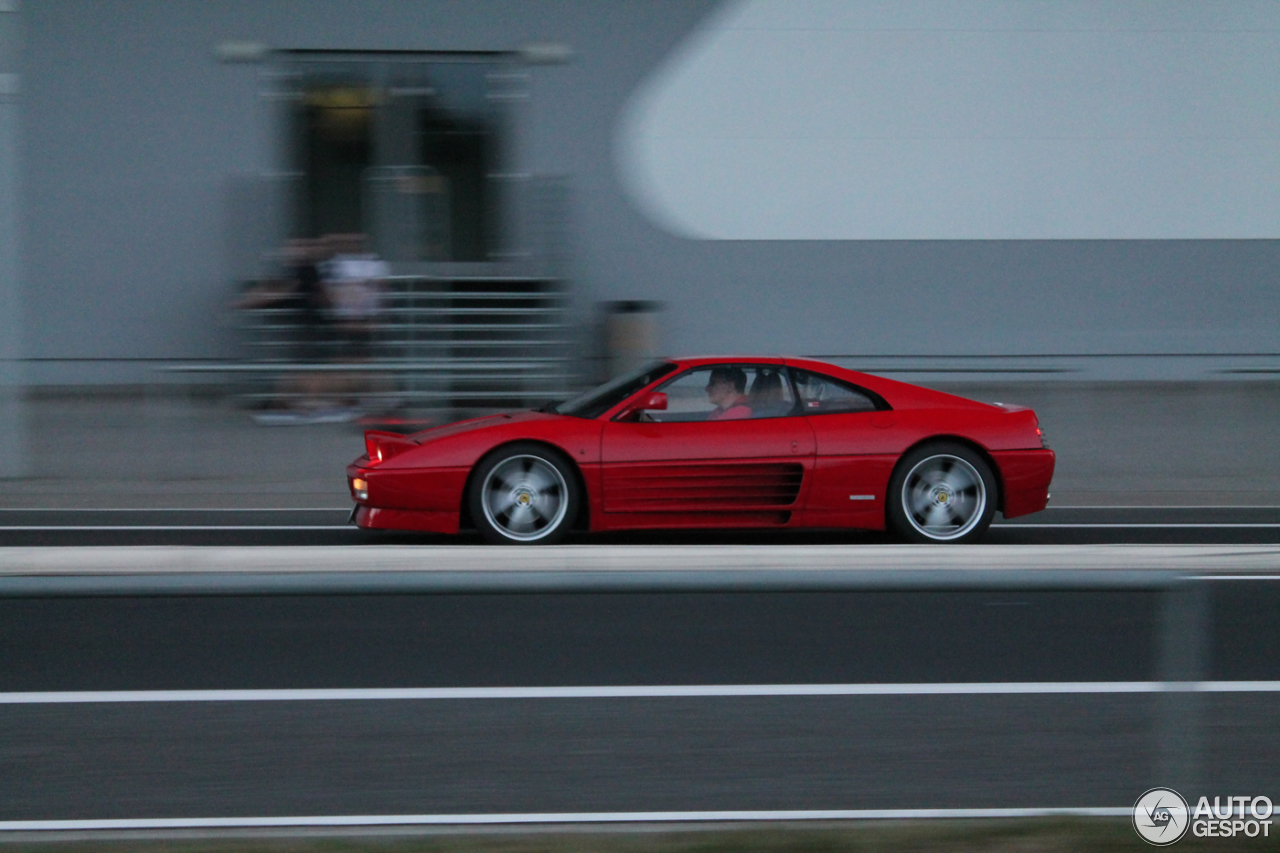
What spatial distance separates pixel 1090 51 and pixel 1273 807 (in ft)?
41.2

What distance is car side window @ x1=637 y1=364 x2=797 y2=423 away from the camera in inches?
340

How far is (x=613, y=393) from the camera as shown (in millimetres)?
8875

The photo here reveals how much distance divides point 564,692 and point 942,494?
435 centimetres

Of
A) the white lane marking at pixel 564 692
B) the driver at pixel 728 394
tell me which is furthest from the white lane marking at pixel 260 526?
the white lane marking at pixel 564 692

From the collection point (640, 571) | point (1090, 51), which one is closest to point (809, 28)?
point (1090, 51)

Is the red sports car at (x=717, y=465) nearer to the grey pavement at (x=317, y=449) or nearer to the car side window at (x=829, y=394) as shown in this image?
the car side window at (x=829, y=394)

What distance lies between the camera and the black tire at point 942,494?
8617 mm

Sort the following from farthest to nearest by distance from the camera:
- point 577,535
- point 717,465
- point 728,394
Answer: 1. point 577,535
2. point 728,394
3. point 717,465

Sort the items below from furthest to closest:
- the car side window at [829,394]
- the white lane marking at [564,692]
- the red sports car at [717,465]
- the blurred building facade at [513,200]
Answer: the blurred building facade at [513,200]
the car side window at [829,394]
the red sports car at [717,465]
the white lane marking at [564,692]

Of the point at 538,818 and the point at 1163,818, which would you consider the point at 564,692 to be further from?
the point at 1163,818

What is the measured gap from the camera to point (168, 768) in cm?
403

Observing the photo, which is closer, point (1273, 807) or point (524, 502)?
point (1273, 807)

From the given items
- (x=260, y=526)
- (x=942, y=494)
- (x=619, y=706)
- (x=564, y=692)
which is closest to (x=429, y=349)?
(x=260, y=526)

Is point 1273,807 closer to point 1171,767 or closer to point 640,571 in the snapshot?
point 1171,767
